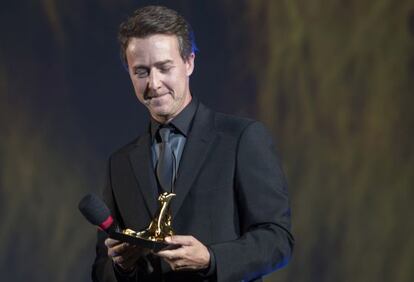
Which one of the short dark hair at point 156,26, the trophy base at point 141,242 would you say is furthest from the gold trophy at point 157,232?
the short dark hair at point 156,26

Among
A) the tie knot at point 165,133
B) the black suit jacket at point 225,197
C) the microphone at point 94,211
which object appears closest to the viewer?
the microphone at point 94,211

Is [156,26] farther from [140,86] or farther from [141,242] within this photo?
[141,242]

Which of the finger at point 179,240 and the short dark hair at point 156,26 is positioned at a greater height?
the short dark hair at point 156,26

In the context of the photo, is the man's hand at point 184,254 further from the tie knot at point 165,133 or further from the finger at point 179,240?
the tie knot at point 165,133

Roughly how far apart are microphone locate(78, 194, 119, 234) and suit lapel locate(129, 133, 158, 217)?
261mm

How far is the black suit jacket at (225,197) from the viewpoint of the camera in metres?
1.61

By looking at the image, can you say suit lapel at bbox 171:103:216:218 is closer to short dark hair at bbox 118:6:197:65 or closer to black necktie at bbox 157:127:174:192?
black necktie at bbox 157:127:174:192

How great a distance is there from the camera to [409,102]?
2.46m

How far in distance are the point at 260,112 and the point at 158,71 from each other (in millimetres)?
1045

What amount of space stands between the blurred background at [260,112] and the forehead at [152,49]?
0.99 meters

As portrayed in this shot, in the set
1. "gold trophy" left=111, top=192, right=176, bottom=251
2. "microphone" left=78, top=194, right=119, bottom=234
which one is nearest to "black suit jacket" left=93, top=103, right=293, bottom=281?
"gold trophy" left=111, top=192, right=176, bottom=251

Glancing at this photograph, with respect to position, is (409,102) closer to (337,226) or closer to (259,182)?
(337,226)

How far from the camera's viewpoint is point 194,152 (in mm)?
1693

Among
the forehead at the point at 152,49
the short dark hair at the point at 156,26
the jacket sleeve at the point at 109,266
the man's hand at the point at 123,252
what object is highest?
the short dark hair at the point at 156,26
